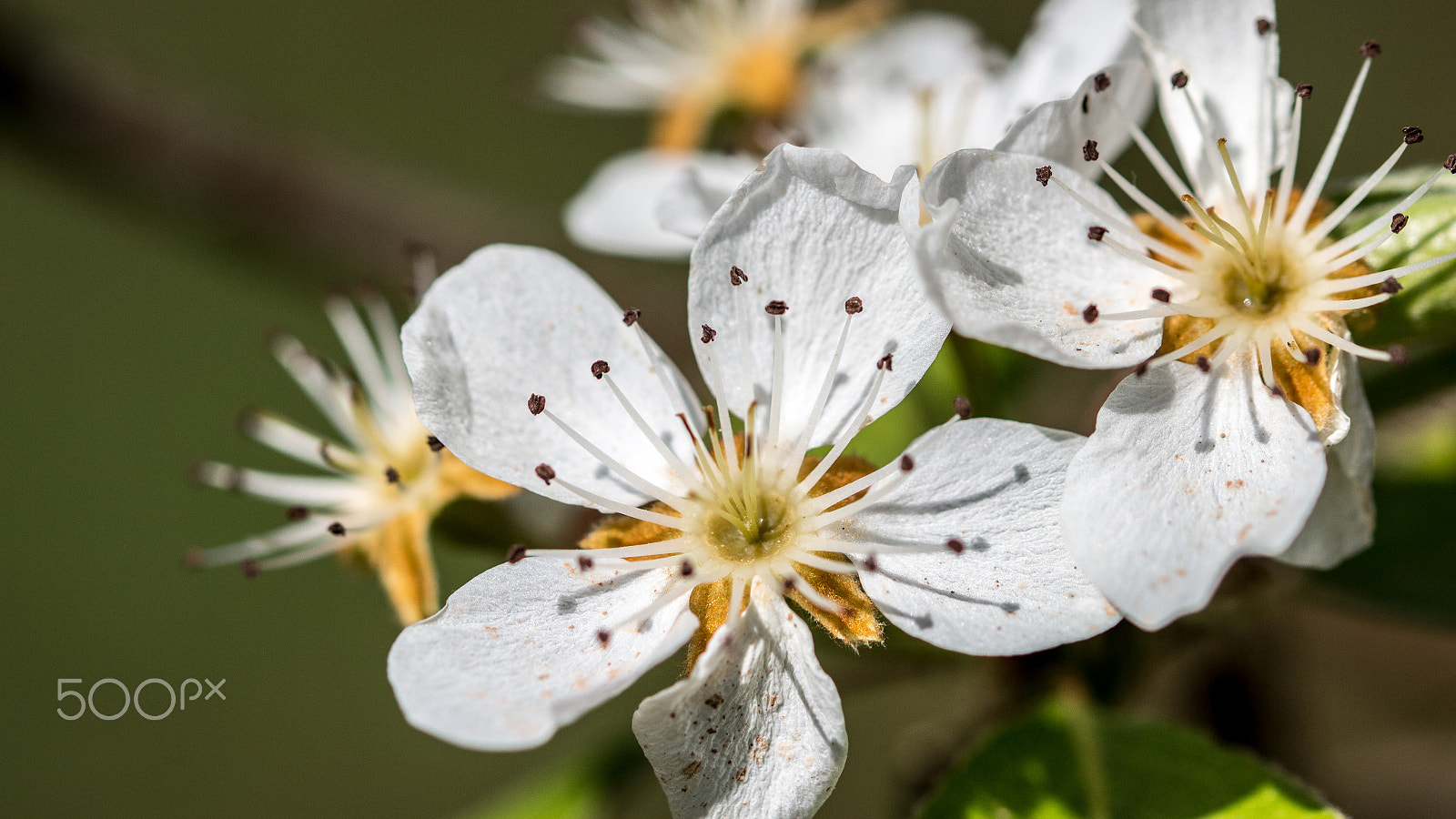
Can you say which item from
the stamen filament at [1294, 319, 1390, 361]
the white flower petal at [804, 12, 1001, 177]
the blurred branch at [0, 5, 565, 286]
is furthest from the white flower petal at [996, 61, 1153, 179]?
the blurred branch at [0, 5, 565, 286]

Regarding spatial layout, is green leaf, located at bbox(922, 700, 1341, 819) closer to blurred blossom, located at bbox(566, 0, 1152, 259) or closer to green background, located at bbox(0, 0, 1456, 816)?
blurred blossom, located at bbox(566, 0, 1152, 259)

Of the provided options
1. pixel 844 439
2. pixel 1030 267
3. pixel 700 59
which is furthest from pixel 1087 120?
pixel 700 59

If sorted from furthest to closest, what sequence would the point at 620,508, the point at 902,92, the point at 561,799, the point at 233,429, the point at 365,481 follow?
the point at 233,429
the point at 902,92
the point at 561,799
the point at 365,481
the point at 620,508

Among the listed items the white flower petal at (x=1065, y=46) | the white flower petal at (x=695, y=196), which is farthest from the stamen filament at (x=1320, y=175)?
the white flower petal at (x=695, y=196)

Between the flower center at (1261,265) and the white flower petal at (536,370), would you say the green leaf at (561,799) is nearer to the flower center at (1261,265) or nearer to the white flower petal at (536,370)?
the white flower petal at (536,370)

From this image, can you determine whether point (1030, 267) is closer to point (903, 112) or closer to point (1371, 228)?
point (1371, 228)

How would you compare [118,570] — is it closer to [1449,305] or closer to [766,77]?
[766,77]
